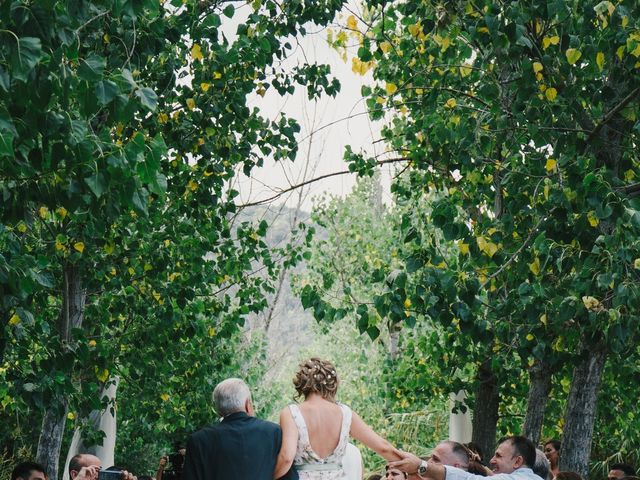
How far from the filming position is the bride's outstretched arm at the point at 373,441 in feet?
22.7

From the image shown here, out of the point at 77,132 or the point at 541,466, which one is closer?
the point at 77,132

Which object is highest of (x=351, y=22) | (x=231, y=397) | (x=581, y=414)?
(x=351, y=22)

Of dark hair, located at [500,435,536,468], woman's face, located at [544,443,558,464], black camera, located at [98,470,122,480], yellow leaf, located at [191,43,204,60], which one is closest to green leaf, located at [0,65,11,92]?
black camera, located at [98,470,122,480]

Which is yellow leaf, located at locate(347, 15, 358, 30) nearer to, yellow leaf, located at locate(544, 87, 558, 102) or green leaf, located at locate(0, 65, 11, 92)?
yellow leaf, located at locate(544, 87, 558, 102)

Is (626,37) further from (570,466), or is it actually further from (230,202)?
(230,202)

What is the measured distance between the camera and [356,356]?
37.2m

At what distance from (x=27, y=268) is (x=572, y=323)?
5.63m

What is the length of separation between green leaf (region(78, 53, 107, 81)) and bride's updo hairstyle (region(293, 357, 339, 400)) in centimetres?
270

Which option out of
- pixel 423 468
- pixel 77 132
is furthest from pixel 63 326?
pixel 77 132

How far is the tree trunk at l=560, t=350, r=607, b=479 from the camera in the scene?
1087 centimetres

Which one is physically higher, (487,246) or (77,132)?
(487,246)

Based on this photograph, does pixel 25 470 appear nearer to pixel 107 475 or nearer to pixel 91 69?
pixel 107 475

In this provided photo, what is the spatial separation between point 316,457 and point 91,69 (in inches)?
126

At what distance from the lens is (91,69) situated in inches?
195
